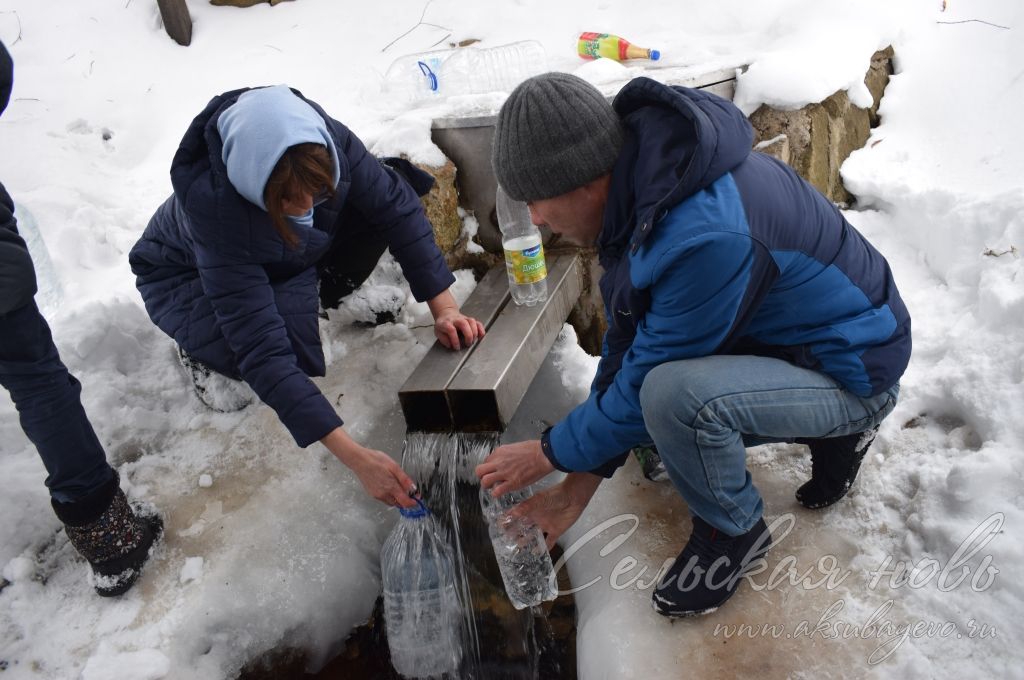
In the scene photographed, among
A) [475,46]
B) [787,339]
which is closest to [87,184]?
[475,46]

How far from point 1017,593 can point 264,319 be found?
188 centimetres

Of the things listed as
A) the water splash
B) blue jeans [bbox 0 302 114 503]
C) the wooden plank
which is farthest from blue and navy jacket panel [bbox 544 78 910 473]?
the wooden plank

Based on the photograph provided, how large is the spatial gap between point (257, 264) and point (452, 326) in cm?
68

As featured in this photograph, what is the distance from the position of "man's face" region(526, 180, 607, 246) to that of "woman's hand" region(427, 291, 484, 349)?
0.88 m

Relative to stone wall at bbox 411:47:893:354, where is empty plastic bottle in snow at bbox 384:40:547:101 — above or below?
above

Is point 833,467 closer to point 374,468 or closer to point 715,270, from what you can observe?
point 715,270

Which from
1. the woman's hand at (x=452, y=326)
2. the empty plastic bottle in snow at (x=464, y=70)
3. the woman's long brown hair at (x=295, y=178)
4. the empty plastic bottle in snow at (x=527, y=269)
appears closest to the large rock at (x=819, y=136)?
the empty plastic bottle in snow at (x=527, y=269)

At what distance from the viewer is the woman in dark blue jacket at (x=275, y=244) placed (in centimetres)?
173

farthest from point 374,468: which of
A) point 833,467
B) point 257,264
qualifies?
point 833,467

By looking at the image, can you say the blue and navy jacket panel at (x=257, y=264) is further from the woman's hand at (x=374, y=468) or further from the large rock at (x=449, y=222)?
the large rock at (x=449, y=222)

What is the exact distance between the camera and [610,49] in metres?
3.64

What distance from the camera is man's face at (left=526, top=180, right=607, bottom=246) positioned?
4.85 ft

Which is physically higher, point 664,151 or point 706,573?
point 664,151

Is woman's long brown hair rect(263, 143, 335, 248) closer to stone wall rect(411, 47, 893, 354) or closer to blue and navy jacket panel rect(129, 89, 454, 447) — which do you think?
blue and navy jacket panel rect(129, 89, 454, 447)
